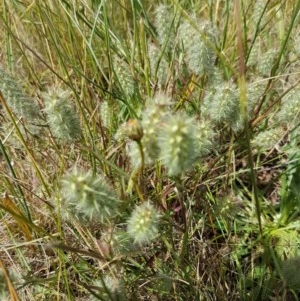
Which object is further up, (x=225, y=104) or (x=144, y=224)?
(x=225, y=104)

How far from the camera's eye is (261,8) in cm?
141

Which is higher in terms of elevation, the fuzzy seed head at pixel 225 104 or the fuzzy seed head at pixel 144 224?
the fuzzy seed head at pixel 225 104

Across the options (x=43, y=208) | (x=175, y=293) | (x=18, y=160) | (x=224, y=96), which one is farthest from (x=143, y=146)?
(x=18, y=160)

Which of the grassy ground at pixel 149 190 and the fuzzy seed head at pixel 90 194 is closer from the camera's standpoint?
the fuzzy seed head at pixel 90 194

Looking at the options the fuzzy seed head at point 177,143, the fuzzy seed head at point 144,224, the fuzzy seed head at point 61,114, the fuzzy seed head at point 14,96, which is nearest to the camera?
the fuzzy seed head at point 177,143

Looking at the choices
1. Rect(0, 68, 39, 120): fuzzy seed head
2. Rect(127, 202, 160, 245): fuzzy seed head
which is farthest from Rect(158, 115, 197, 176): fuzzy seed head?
Rect(0, 68, 39, 120): fuzzy seed head

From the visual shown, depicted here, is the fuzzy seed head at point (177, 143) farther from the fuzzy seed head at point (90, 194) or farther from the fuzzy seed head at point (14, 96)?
the fuzzy seed head at point (14, 96)

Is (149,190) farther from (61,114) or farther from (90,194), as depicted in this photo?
(90,194)

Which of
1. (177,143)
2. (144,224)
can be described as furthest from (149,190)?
(177,143)

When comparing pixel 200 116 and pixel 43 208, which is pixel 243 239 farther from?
pixel 43 208

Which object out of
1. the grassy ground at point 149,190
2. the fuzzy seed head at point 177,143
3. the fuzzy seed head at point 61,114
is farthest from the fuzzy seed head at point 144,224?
the fuzzy seed head at point 61,114

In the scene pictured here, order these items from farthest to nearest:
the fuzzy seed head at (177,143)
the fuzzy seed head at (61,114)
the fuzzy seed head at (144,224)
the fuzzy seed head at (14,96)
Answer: the fuzzy seed head at (14,96)
the fuzzy seed head at (61,114)
the fuzzy seed head at (144,224)
the fuzzy seed head at (177,143)

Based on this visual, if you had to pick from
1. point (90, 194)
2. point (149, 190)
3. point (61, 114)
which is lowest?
point (149, 190)

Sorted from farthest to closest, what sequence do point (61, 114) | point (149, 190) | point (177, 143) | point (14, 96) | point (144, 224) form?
point (149, 190)
point (14, 96)
point (61, 114)
point (144, 224)
point (177, 143)
